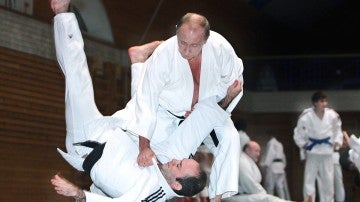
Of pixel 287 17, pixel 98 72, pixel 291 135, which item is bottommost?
pixel 291 135

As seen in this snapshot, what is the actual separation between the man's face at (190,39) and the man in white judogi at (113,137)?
0.43 m

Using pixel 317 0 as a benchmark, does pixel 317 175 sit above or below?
below

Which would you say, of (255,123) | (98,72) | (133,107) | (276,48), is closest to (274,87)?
(255,123)

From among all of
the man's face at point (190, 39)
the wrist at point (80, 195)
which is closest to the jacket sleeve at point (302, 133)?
the man's face at point (190, 39)

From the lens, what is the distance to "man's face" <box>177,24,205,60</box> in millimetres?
3613

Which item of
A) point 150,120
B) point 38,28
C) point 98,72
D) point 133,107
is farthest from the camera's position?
point 98,72

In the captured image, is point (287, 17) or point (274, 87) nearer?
point (274, 87)

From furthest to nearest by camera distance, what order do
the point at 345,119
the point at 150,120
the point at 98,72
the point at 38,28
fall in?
the point at 345,119 → the point at 98,72 → the point at 38,28 → the point at 150,120

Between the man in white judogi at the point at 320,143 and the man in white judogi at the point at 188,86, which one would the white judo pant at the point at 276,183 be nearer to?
the man in white judogi at the point at 320,143

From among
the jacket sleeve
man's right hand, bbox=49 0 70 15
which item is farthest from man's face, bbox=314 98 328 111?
man's right hand, bbox=49 0 70 15

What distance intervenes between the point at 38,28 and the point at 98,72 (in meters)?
1.39

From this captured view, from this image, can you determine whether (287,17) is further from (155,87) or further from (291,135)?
(155,87)

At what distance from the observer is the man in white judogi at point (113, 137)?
3812 mm

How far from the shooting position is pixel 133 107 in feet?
13.8
